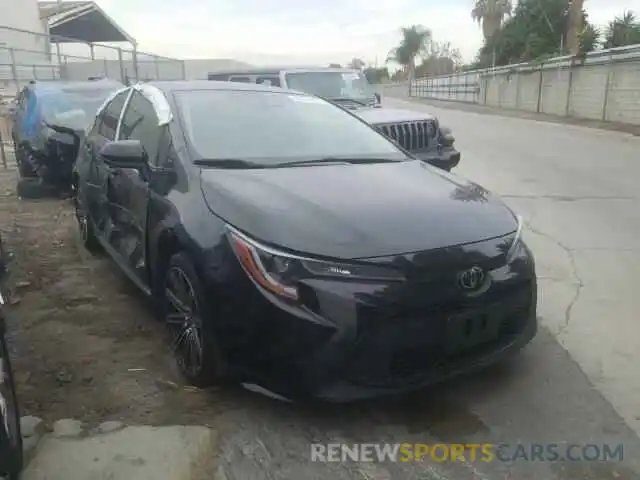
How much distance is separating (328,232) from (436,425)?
1068 millimetres

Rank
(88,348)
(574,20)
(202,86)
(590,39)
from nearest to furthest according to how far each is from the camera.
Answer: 1. (88,348)
2. (202,86)
3. (590,39)
4. (574,20)

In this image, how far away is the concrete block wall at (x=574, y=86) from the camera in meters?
21.5

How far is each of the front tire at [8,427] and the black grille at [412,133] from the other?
6279 millimetres

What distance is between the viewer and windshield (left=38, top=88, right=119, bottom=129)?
29.5ft

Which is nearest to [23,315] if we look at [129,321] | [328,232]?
[129,321]

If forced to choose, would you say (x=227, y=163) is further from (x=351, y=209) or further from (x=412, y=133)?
(x=412, y=133)

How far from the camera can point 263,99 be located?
455 cm

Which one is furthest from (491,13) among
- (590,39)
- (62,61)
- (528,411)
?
(528,411)

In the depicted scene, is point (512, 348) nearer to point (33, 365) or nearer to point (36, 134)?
point (33, 365)

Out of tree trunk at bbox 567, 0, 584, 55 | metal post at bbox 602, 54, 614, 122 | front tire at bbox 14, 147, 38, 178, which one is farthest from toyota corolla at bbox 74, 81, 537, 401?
tree trunk at bbox 567, 0, 584, 55

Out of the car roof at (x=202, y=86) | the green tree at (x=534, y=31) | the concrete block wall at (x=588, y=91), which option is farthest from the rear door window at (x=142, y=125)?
the green tree at (x=534, y=31)

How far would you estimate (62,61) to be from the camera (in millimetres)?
23891

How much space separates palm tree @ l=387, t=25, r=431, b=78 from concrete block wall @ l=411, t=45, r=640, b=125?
41.5 metres

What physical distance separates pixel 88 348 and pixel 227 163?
144 centimetres
